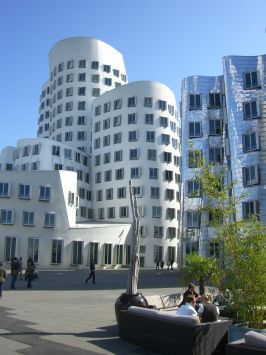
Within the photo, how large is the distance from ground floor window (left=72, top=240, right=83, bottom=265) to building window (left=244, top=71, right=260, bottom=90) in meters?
23.8

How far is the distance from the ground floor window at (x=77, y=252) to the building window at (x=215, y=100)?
19734 millimetres

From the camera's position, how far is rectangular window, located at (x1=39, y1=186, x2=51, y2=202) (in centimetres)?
4675

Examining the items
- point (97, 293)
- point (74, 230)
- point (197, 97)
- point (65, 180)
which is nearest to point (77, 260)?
point (74, 230)

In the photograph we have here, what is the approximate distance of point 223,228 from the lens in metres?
10.3

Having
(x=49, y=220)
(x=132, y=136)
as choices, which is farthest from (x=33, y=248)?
(x=132, y=136)

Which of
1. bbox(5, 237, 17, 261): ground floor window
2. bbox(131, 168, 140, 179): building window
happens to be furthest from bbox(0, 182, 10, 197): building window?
bbox(131, 168, 140, 179): building window

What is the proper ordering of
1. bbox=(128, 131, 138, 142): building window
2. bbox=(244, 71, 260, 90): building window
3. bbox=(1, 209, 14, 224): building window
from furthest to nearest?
bbox=(128, 131, 138, 142): building window, bbox=(1, 209, 14, 224): building window, bbox=(244, 71, 260, 90): building window

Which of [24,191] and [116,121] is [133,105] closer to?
[116,121]

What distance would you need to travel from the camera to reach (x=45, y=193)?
4697 centimetres

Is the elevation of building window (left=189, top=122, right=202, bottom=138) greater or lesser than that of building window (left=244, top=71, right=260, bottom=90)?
lesser

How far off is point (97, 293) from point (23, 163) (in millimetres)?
44861

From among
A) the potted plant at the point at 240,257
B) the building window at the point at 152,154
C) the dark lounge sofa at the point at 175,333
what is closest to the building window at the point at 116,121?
the building window at the point at 152,154

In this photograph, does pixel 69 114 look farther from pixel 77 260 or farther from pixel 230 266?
pixel 230 266

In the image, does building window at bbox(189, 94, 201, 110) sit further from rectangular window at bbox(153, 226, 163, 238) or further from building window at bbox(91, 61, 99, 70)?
building window at bbox(91, 61, 99, 70)
